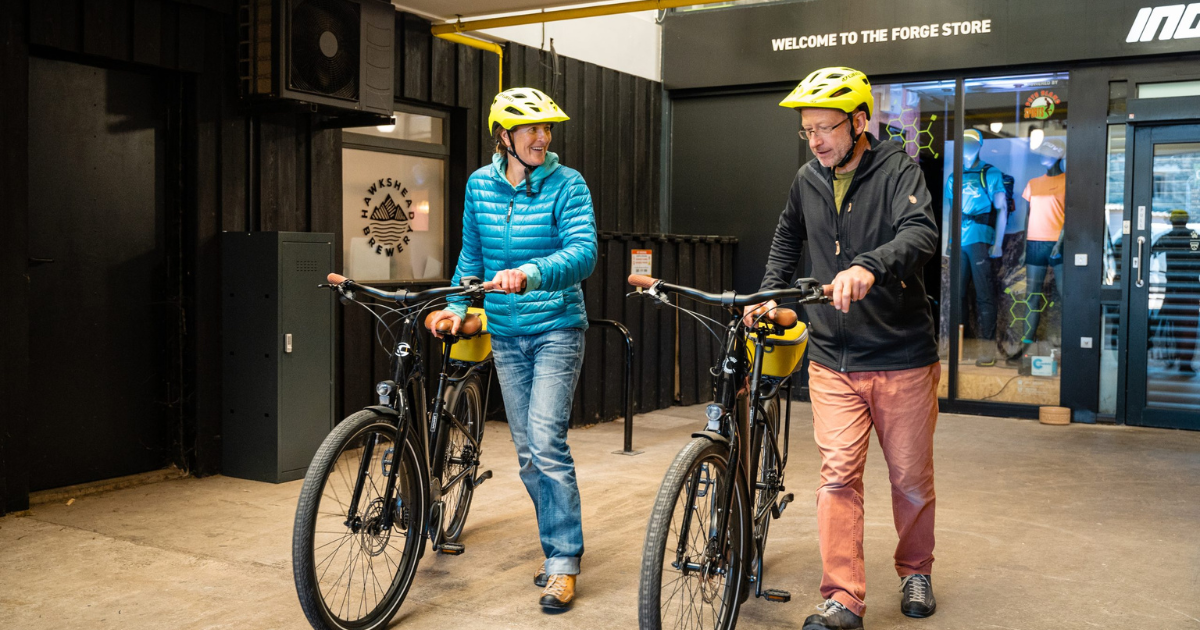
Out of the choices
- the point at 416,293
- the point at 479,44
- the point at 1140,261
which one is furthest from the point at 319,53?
the point at 1140,261

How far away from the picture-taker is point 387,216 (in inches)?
288

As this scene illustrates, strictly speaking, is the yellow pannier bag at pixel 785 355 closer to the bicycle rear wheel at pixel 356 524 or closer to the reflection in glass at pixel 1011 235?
the bicycle rear wheel at pixel 356 524

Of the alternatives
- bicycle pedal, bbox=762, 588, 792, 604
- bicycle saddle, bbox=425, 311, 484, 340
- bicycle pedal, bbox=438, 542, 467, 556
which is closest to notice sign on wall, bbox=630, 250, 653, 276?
bicycle pedal, bbox=438, 542, 467, 556

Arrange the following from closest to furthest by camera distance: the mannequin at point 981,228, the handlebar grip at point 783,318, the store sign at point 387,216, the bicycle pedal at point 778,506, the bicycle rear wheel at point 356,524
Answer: the bicycle rear wheel at point 356,524 < the handlebar grip at point 783,318 < the bicycle pedal at point 778,506 < the store sign at point 387,216 < the mannequin at point 981,228

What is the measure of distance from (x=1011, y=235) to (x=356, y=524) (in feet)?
22.4

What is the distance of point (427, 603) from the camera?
3832 millimetres

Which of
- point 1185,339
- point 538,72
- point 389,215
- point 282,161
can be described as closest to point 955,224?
point 1185,339

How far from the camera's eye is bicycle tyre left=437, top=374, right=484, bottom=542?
13.8 feet

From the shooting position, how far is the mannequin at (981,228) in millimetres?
8703

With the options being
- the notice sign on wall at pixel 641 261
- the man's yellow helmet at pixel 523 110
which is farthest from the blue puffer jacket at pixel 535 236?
the notice sign on wall at pixel 641 261

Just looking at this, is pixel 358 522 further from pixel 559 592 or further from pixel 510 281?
pixel 510 281

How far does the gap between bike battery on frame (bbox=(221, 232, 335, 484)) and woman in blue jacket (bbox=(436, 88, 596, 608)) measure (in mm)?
2182

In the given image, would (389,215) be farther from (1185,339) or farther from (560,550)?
(1185,339)

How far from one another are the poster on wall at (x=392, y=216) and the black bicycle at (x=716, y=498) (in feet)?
13.5
